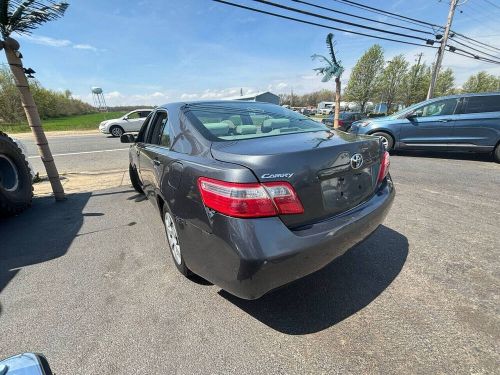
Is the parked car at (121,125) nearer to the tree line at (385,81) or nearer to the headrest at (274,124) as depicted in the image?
the headrest at (274,124)

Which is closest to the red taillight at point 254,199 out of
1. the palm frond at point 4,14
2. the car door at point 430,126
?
the palm frond at point 4,14

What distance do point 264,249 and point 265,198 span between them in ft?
0.95

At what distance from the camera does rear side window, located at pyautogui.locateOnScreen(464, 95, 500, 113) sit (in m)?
6.53

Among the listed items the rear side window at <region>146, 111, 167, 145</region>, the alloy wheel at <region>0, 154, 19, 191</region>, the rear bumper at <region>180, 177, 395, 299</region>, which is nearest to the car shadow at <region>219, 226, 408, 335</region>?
the rear bumper at <region>180, 177, 395, 299</region>

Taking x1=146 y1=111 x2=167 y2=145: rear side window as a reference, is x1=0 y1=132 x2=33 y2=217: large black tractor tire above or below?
below

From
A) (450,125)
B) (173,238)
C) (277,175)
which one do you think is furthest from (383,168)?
(450,125)

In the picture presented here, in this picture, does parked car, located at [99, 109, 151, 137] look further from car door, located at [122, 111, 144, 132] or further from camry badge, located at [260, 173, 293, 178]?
camry badge, located at [260, 173, 293, 178]

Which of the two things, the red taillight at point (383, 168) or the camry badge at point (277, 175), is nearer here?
the camry badge at point (277, 175)

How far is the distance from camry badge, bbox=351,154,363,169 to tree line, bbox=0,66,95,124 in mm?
15098

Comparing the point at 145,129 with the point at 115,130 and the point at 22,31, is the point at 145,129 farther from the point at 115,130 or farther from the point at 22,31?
the point at 115,130

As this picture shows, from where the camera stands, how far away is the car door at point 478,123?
255 inches

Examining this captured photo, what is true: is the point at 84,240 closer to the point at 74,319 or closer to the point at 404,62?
the point at 74,319

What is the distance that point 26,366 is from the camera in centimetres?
80

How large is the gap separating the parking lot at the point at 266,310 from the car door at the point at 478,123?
14.3 ft
